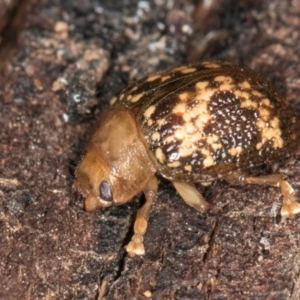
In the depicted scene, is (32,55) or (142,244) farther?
(32,55)

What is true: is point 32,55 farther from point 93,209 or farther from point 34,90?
point 93,209

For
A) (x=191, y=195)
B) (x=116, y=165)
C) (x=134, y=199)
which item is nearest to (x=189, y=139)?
(x=191, y=195)

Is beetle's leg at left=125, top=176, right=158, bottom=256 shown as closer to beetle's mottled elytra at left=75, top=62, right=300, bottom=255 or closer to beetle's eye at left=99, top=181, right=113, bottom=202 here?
beetle's mottled elytra at left=75, top=62, right=300, bottom=255

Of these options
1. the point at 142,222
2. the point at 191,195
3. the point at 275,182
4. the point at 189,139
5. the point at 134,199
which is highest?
the point at 189,139

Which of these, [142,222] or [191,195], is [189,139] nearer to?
[191,195]

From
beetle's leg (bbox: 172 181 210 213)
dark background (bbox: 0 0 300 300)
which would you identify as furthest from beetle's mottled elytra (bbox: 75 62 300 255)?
dark background (bbox: 0 0 300 300)

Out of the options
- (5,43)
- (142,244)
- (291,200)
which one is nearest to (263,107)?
(291,200)

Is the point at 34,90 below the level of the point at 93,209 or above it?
above
